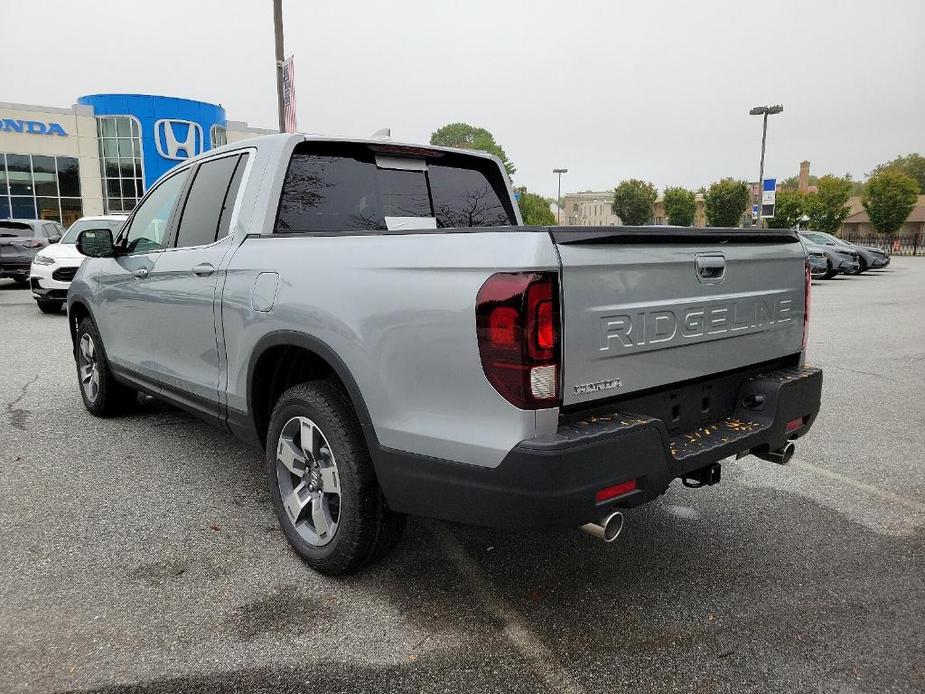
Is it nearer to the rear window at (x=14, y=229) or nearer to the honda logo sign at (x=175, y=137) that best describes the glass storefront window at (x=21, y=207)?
the honda logo sign at (x=175, y=137)

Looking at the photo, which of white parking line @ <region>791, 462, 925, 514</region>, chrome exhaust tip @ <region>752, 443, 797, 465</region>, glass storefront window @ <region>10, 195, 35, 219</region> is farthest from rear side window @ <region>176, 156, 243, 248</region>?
glass storefront window @ <region>10, 195, 35, 219</region>

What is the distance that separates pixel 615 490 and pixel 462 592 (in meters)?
0.94

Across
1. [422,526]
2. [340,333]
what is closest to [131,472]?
[422,526]

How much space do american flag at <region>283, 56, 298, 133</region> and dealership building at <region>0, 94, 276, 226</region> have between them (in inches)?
1109

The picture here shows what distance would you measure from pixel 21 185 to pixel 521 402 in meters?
43.3

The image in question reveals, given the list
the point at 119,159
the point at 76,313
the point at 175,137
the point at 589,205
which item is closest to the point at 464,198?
the point at 76,313

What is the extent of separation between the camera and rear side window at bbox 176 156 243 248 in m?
3.80

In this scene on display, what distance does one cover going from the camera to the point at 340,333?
271 cm

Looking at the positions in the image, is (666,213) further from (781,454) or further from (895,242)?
(781,454)

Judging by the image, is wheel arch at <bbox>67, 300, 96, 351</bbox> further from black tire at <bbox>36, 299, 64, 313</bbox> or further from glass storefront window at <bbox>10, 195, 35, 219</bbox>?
glass storefront window at <bbox>10, 195, 35, 219</bbox>

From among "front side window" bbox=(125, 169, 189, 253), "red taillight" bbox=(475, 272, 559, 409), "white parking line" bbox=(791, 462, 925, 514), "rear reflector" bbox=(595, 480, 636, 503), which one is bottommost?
"white parking line" bbox=(791, 462, 925, 514)

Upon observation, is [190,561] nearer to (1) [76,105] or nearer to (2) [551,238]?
(2) [551,238]

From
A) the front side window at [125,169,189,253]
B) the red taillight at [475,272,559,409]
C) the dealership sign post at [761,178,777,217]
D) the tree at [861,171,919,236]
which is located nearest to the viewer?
the red taillight at [475,272,559,409]

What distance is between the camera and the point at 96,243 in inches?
181
